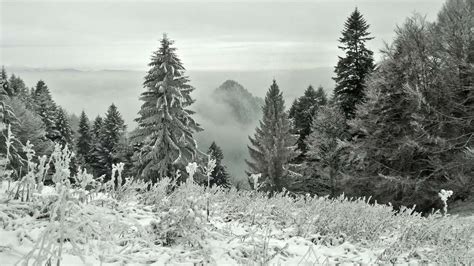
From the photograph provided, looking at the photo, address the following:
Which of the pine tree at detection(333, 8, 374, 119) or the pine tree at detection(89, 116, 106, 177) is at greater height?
the pine tree at detection(333, 8, 374, 119)

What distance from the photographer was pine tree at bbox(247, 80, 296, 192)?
28.6m

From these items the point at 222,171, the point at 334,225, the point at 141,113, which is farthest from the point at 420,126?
the point at 222,171

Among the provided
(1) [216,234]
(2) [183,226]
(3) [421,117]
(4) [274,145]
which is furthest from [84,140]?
(2) [183,226]

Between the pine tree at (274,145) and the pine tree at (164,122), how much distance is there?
730 centimetres

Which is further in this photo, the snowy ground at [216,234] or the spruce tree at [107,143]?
the spruce tree at [107,143]

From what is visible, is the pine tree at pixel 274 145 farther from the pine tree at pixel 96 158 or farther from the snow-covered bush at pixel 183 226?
the pine tree at pixel 96 158

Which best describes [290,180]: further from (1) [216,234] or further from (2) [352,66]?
(1) [216,234]

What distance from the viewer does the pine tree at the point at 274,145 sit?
2858 cm

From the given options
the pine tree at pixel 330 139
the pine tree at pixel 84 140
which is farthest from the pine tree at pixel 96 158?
the pine tree at pixel 330 139

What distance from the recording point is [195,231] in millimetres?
3793

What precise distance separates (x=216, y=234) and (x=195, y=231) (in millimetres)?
330

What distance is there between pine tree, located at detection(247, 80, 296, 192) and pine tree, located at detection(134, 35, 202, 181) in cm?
730

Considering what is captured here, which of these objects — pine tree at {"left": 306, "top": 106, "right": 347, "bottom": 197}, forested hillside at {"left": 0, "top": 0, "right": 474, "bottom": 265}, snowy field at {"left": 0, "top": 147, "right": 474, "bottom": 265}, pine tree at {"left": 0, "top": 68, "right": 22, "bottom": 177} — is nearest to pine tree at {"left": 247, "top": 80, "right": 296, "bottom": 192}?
forested hillside at {"left": 0, "top": 0, "right": 474, "bottom": 265}

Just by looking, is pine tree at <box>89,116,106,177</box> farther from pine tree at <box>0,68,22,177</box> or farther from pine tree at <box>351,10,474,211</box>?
pine tree at <box>351,10,474,211</box>
